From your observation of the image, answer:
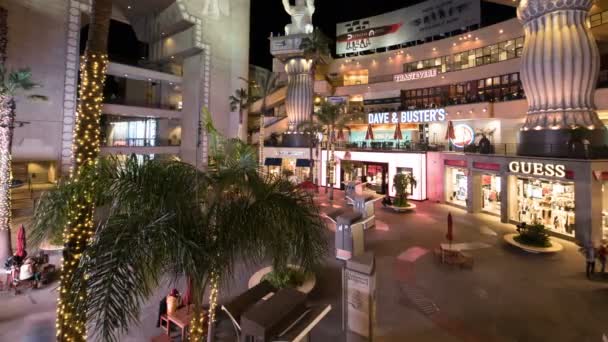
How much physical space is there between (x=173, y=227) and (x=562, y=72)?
21.0 metres

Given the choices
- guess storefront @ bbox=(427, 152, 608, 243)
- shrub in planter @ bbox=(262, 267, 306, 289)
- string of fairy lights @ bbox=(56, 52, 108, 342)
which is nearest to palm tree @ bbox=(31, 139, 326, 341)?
string of fairy lights @ bbox=(56, 52, 108, 342)

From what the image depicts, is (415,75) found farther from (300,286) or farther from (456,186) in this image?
(300,286)

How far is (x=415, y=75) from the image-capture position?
31203 millimetres

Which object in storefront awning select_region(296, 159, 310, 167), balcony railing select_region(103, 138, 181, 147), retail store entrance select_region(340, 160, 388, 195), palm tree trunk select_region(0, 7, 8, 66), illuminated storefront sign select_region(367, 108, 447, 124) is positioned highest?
palm tree trunk select_region(0, 7, 8, 66)

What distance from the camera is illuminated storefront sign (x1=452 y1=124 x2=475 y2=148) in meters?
26.9

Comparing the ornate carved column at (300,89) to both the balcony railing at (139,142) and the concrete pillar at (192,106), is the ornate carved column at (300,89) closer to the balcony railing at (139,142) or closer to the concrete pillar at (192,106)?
the concrete pillar at (192,106)

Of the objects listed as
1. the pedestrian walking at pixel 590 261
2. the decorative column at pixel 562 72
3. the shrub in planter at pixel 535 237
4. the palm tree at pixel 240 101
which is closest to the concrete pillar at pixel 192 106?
the palm tree at pixel 240 101

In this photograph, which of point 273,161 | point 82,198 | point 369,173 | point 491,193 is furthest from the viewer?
point 273,161

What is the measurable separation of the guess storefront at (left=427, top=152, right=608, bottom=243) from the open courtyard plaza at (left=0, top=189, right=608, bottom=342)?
182 cm

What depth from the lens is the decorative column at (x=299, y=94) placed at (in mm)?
33000

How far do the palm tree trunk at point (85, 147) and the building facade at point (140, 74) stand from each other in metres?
15.4

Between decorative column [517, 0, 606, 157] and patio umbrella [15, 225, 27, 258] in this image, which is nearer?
patio umbrella [15, 225, 27, 258]

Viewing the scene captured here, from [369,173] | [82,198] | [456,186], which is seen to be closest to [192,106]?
[369,173]

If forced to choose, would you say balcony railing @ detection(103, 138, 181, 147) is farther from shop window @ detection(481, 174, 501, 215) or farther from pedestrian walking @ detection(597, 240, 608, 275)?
pedestrian walking @ detection(597, 240, 608, 275)
